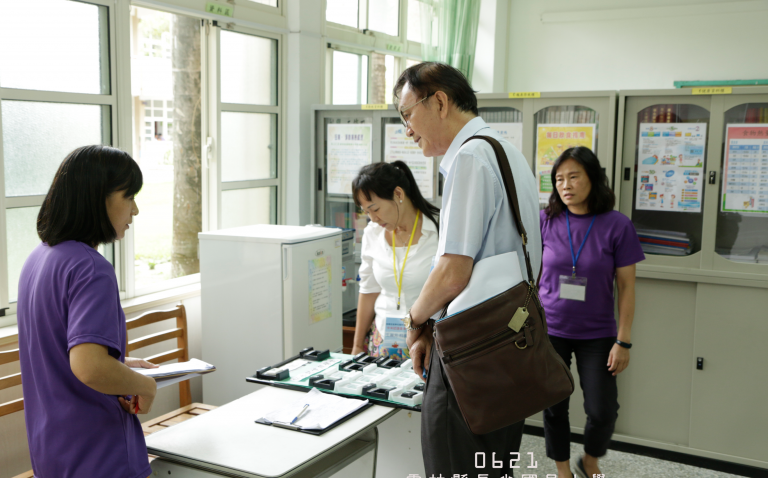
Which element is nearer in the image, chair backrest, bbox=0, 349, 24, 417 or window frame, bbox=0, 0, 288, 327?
chair backrest, bbox=0, 349, 24, 417

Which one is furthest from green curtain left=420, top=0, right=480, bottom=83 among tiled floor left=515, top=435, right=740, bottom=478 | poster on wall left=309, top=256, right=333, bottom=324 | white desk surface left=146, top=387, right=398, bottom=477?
white desk surface left=146, top=387, right=398, bottom=477

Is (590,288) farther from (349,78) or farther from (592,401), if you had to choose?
(349,78)

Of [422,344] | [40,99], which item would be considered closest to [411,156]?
[40,99]

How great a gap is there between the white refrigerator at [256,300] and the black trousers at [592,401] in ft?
3.79

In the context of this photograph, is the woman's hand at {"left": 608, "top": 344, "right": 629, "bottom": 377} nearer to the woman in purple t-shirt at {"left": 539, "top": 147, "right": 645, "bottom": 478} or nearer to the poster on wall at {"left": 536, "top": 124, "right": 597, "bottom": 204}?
the woman in purple t-shirt at {"left": 539, "top": 147, "right": 645, "bottom": 478}

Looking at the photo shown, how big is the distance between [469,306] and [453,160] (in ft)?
1.14

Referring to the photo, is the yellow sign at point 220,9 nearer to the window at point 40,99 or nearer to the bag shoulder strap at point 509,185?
the window at point 40,99

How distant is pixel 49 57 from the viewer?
262cm

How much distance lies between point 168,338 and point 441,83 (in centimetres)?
197

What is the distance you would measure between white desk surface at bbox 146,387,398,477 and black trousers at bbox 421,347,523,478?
0.96 ft

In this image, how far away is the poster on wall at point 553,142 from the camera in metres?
3.29

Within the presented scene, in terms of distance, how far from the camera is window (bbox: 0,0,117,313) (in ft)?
8.14

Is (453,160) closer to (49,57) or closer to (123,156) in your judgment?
(123,156)

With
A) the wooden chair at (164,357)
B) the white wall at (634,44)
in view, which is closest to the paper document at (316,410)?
the wooden chair at (164,357)
